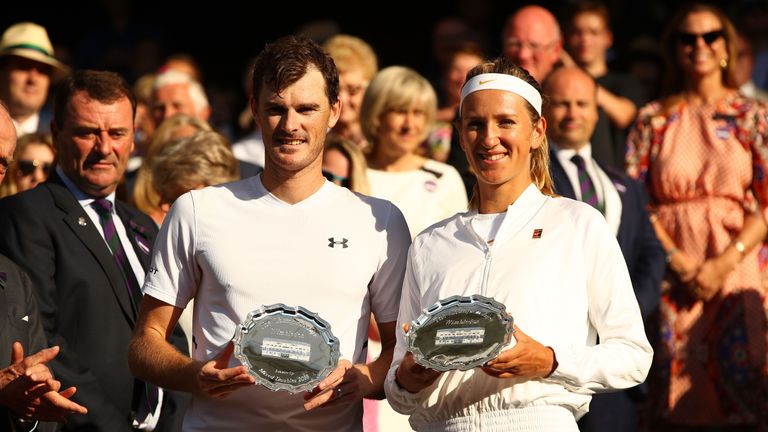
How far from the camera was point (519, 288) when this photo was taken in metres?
4.88

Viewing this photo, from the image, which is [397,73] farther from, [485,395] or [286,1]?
[286,1]

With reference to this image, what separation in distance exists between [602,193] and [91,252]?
9.44 ft

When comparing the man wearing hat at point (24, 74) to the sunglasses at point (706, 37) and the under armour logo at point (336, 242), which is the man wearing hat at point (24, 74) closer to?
the sunglasses at point (706, 37)

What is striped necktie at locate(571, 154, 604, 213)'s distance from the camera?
7534 millimetres

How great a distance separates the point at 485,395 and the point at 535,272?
46 centimetres

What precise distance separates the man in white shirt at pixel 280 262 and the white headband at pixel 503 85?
0.54 metres

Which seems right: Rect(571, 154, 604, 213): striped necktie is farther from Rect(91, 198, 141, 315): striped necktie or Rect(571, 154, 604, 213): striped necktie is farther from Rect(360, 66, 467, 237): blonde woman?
Rect(91, 198, 141, 315): striped necktie

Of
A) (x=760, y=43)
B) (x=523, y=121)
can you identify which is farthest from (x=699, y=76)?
(x=523, y=121)

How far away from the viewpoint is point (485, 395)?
4840mm

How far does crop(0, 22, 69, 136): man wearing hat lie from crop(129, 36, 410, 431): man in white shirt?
4239 mm

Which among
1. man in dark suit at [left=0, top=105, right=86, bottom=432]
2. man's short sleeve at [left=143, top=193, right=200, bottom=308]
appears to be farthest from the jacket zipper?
man in dark suit at [left=0, top=105, right=86, bottom=432]

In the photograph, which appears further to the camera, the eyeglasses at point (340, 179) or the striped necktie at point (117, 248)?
the eyeglasses at point (340, 179)

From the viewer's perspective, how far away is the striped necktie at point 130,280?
6254 mm

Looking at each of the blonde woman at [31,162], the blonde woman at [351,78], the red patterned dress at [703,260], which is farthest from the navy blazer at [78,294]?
the red patterned dress at [703,260]
